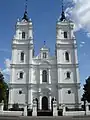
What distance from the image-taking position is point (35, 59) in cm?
5409

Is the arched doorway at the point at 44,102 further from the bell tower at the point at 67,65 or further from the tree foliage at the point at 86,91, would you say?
the tree foliage at the point at 86,91

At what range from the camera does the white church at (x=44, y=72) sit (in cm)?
5097

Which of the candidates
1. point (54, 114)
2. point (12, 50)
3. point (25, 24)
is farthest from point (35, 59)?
point (54, 114)

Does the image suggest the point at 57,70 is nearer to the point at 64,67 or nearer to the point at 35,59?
the point at 64,67

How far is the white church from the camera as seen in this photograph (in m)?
51.0

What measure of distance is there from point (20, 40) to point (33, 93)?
14.0m

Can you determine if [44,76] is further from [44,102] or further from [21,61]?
[21,61]

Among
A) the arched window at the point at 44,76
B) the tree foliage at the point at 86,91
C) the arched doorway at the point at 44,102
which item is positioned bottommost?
the arched doorway at the point at 44,102

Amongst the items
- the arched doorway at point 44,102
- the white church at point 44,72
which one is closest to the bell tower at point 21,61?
the white church at point 44,72

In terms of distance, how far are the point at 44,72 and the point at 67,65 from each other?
5.98m

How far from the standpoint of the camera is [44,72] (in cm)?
5344

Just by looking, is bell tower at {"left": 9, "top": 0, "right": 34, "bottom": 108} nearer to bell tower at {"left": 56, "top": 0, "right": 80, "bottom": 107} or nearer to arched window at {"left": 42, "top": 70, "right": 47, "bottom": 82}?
arched window at {"left": 42, "top": 70, "right": 47, "bottom": 82}

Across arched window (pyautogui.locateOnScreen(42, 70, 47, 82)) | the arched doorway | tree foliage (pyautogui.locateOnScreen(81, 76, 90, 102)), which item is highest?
arched window (pyautogui.locateOnScreen(42, 70, 47, 82))

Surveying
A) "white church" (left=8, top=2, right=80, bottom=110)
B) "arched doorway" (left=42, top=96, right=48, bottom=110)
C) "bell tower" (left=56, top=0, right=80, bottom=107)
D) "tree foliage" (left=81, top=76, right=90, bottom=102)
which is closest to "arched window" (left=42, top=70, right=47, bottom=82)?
"white church" (left=8, top=2, right=80, bottom=110)
